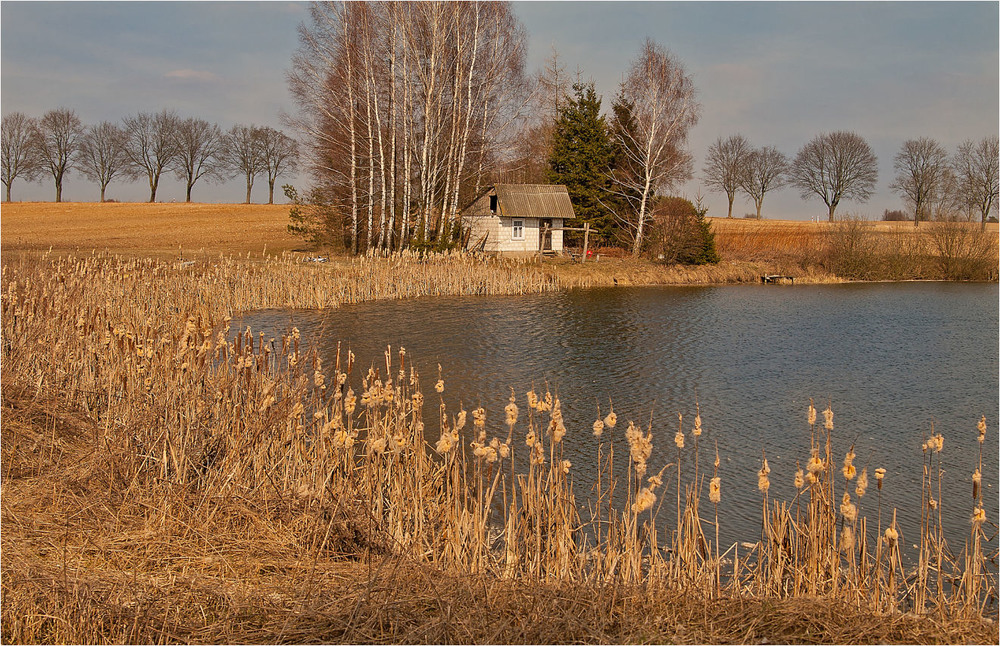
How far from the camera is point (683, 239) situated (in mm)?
33875

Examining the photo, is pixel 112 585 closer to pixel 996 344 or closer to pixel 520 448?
pixel 520 448

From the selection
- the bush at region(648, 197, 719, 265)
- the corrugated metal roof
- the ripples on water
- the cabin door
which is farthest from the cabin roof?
the ripples on water

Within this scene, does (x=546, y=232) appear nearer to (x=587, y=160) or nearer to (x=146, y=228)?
(x=587, y=160)

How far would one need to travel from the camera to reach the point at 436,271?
24.8m

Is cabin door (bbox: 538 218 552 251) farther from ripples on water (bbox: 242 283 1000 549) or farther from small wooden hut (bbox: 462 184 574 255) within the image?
ripples on water (bbox: 242 283 1000 549)

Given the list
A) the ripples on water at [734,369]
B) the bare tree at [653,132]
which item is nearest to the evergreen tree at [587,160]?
the bare tree at [653,132]

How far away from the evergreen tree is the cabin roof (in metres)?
1.59

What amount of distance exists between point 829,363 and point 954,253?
2653 centimetres

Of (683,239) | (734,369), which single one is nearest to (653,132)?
(683,239)

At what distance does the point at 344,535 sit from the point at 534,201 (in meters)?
33.0

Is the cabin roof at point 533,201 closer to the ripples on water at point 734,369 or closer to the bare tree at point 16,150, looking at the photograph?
the ripples on water at point 734,369

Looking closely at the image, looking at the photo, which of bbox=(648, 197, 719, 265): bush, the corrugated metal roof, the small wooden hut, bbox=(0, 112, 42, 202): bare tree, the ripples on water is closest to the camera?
the ripples on water

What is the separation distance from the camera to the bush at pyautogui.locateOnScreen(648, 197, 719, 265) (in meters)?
33.9

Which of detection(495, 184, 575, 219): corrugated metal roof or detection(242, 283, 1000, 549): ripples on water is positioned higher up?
detection(495, 184, 575, 219): corrugated metal roof
